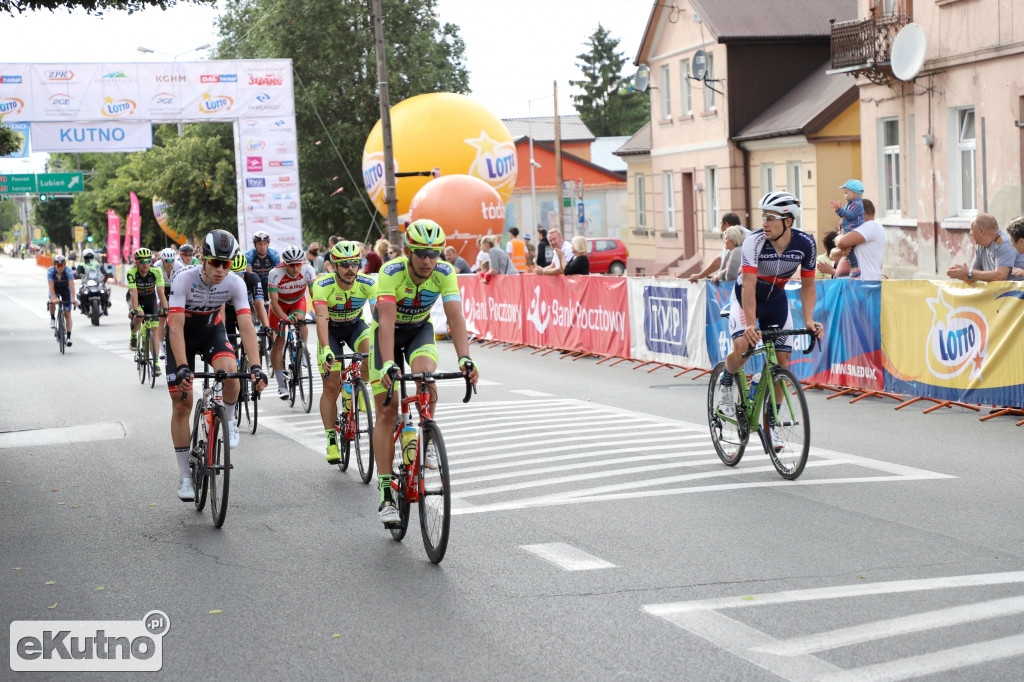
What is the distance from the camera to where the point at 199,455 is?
28.4 ft

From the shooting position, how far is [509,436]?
38.7 ft

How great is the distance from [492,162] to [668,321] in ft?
71.0

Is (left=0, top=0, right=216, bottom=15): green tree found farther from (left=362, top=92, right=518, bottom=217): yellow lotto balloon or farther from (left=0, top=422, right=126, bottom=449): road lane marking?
(left=362, top=92, right=518, bottom=217): yellow lotto balloon

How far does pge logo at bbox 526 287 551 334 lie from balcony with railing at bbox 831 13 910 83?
908 cm

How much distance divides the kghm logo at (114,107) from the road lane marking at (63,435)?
878 inches

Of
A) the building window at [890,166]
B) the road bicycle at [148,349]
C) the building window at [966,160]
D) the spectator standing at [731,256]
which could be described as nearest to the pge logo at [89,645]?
the spectator standing at [731,256]

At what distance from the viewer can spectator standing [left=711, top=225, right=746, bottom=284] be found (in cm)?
1496

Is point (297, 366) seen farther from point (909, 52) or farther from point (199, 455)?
point (909, 52)

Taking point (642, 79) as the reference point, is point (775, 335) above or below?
below

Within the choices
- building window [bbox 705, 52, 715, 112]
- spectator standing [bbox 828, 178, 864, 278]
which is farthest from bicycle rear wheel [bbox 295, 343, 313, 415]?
building window [bbox 705, 52, 715, 112]

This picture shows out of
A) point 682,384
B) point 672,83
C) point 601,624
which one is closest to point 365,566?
point 601,624

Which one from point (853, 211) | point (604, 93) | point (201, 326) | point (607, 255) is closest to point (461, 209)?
point (853, 211)

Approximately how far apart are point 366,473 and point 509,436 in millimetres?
2218

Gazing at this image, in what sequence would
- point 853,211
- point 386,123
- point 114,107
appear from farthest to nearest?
point 114,107 < point 386,123 < point 853,211
